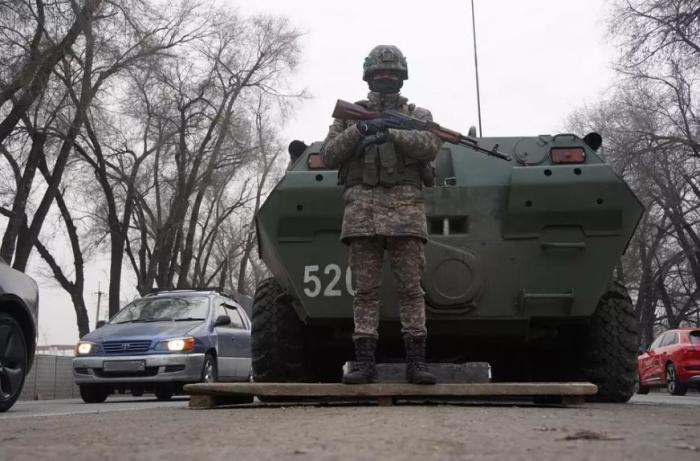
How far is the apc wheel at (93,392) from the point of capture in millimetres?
14152

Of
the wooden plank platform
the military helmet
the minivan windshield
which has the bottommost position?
the wooden plank platform

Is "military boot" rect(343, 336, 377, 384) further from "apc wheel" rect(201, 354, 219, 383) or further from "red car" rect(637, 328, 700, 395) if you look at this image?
"red car" rect(637, 328, 700, 395)

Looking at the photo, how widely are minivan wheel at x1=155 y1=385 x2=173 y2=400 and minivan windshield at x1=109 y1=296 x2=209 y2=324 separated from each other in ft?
3.17

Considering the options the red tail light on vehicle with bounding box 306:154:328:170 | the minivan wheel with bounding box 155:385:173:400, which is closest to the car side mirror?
the minivan wheel with bounding box 155:385:173:400

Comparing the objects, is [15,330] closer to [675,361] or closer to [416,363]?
[416,363]

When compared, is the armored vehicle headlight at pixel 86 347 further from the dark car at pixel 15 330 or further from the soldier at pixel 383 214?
the soldier at pixel 383 214

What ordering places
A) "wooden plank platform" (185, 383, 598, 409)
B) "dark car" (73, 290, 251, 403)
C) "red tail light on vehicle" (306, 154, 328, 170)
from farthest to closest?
"dark car" (73, 290, 251, 403) → "red tail light on vehicle" (306, 154, 328, 170) → "wooden plank platform" (185, 383, 598, 409)

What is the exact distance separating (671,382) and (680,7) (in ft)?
24.5

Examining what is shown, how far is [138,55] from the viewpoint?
70.4ft

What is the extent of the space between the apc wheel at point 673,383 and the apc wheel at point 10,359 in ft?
48.8

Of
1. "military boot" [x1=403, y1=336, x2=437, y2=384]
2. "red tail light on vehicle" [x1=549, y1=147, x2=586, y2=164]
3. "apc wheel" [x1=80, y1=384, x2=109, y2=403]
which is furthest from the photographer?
"apc wheel" [x1=80, y1=384, x2=109, y2=403]

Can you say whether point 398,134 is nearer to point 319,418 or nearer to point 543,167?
point 543,167

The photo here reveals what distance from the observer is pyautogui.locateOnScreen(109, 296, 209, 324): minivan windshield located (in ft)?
48.6

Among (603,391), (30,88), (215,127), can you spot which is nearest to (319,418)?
(603,391)
